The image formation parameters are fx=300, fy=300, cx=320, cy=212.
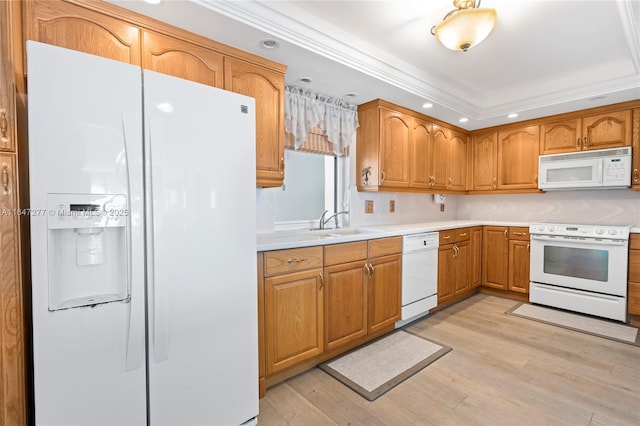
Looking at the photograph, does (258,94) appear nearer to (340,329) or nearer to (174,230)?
(174,230)

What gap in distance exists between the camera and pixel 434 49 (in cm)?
246

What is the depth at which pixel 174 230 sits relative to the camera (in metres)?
1.30

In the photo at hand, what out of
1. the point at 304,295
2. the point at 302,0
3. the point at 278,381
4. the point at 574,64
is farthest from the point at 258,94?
the point at 574,64

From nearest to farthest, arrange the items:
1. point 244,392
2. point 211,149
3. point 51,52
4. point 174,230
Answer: point 51,52
point 174,230
point 211,149
point 244,392

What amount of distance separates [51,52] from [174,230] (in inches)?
29.6

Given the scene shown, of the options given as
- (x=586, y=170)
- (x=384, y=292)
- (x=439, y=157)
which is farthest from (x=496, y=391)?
(x=586, y=170)

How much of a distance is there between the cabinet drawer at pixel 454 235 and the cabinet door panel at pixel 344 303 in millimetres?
1306

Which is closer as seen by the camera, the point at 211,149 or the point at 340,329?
the point at 211,149

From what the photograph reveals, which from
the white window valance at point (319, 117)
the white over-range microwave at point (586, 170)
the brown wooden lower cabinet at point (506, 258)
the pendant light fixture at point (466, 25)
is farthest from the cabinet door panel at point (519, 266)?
the pendant light fixture at point (466, 25)

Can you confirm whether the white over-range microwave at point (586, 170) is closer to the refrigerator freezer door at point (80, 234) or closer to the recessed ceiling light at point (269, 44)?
the recessed ceiling light at point (269, 44)

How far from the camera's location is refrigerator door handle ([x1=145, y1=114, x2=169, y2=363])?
1234 mm

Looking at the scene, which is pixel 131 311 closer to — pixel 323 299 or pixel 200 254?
pixel 200 254

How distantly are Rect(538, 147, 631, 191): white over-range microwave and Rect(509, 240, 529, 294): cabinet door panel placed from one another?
76 centimetres

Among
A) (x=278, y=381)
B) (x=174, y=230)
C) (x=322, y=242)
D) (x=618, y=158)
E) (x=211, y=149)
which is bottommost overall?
(x=278, y=381)
